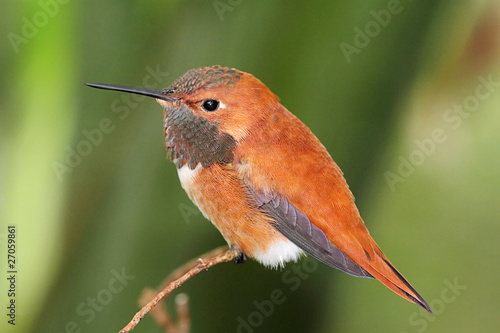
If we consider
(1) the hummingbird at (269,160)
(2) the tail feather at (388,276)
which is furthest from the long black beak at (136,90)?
(2) the tail feather at (388,276)

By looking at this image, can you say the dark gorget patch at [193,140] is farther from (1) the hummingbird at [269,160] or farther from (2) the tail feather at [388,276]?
(2) the tail feather at [388,276]

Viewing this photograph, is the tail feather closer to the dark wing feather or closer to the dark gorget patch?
the dark wing feather

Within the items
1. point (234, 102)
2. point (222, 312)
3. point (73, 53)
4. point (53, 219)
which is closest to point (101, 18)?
point (73, 53)

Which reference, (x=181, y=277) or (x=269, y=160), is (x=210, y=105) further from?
(x=181, y=277)

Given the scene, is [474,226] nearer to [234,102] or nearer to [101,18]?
[234,102]

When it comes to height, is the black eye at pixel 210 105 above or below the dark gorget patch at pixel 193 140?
above

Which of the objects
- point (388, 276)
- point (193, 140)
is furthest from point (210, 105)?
point (388, 276)
